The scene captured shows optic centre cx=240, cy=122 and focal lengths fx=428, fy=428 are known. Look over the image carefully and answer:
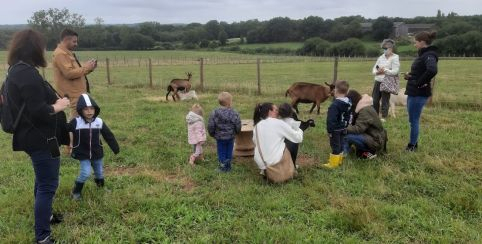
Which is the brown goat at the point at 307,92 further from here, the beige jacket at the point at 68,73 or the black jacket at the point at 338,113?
the beige jacket at the point at 68,73

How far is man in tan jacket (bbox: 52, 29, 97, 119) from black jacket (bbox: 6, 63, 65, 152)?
9.46 feet

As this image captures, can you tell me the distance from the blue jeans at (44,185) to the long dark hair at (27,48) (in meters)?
0.79

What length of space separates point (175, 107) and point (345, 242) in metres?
8.73

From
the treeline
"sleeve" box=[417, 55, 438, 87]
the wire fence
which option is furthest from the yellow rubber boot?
the treeline

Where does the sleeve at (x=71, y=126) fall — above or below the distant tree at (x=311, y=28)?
below

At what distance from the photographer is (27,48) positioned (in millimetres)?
3643

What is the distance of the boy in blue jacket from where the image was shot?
626cm

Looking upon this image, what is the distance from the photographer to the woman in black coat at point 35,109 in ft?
11.6

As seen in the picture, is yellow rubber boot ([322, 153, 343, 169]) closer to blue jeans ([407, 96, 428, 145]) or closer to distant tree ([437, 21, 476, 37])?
blue jeans ([407, 96, 428, 145])

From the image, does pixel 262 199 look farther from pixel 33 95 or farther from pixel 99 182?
pixel 33 95

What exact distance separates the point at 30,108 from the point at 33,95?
11cm

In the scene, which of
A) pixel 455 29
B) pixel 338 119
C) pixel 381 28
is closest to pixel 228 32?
pixel 381 28

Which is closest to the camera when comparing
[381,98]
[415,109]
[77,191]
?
[77,191]

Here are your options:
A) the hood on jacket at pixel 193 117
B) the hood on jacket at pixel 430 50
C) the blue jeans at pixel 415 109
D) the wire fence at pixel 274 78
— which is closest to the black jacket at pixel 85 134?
the hood on jacket at pixel 193 117
